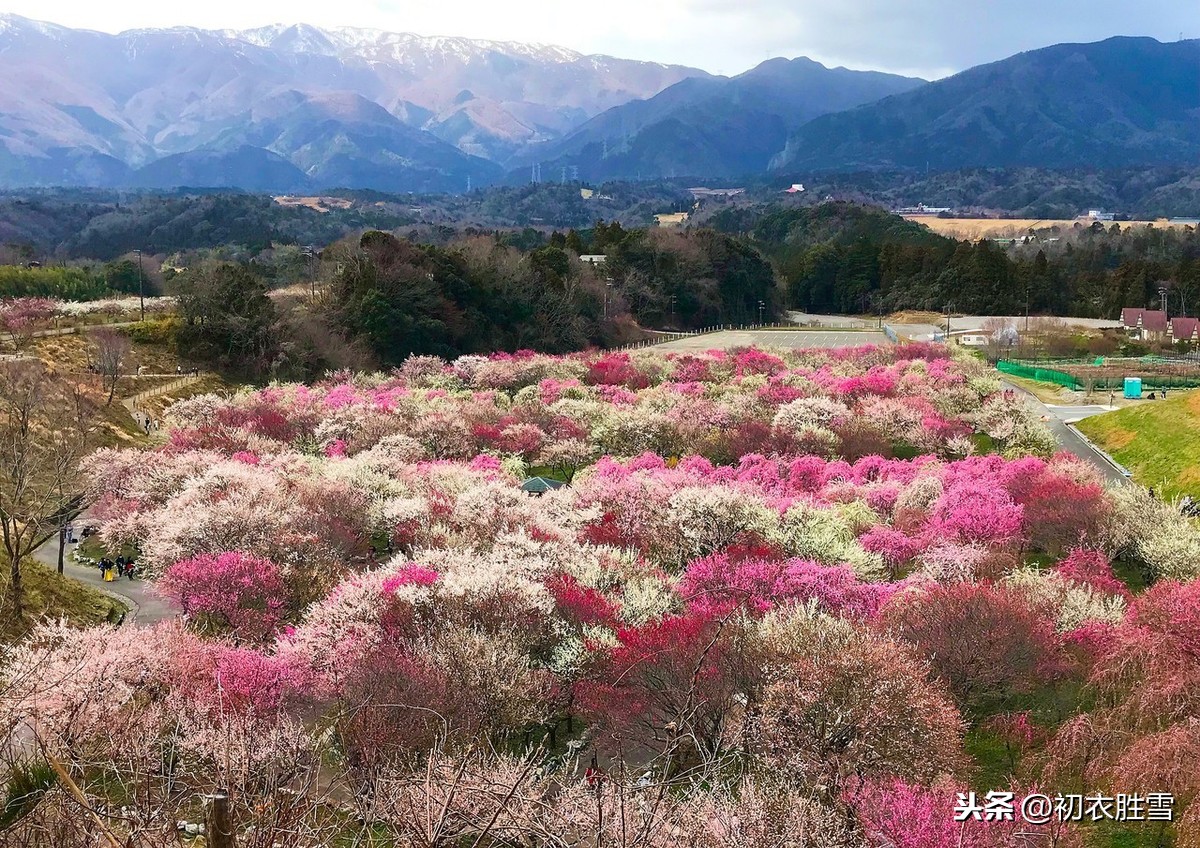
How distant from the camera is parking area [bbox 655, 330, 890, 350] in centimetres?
Result: 6512

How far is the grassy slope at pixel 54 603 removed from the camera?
19.0 m

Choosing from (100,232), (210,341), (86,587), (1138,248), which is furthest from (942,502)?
(100,232)

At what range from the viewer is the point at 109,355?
4131 cm

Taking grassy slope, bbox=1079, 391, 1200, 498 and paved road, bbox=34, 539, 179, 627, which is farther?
grassy slope, bbox=1079, 391, 1200, 498

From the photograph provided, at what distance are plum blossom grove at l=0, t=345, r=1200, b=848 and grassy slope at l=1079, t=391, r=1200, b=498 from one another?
11.5ft

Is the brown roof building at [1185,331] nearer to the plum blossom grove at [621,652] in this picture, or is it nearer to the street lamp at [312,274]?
the plum blossom grove at [621,652]

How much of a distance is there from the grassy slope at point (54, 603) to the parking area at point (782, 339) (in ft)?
150

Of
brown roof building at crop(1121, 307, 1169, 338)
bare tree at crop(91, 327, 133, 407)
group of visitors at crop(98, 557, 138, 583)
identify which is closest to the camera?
group of visitors at crop(98, 557, 138, 583)

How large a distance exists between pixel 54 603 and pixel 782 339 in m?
57.1

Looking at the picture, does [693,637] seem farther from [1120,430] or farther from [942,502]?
[1120,430]

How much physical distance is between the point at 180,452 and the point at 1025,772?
87.4 feet

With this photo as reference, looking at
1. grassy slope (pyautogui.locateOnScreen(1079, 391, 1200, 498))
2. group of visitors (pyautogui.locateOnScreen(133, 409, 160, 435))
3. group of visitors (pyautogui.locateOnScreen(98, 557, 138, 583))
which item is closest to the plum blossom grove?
group of visitors (pyautogui.locateOnScreen(98, 557, 138, 583))

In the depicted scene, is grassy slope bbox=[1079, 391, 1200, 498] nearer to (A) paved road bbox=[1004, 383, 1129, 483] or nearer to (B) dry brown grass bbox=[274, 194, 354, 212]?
(A) paved road bbox=[1004, 383, 1129, 483]

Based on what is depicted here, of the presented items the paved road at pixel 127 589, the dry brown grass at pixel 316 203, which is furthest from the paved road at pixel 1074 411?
the dry brown grass at pixel 316 203
